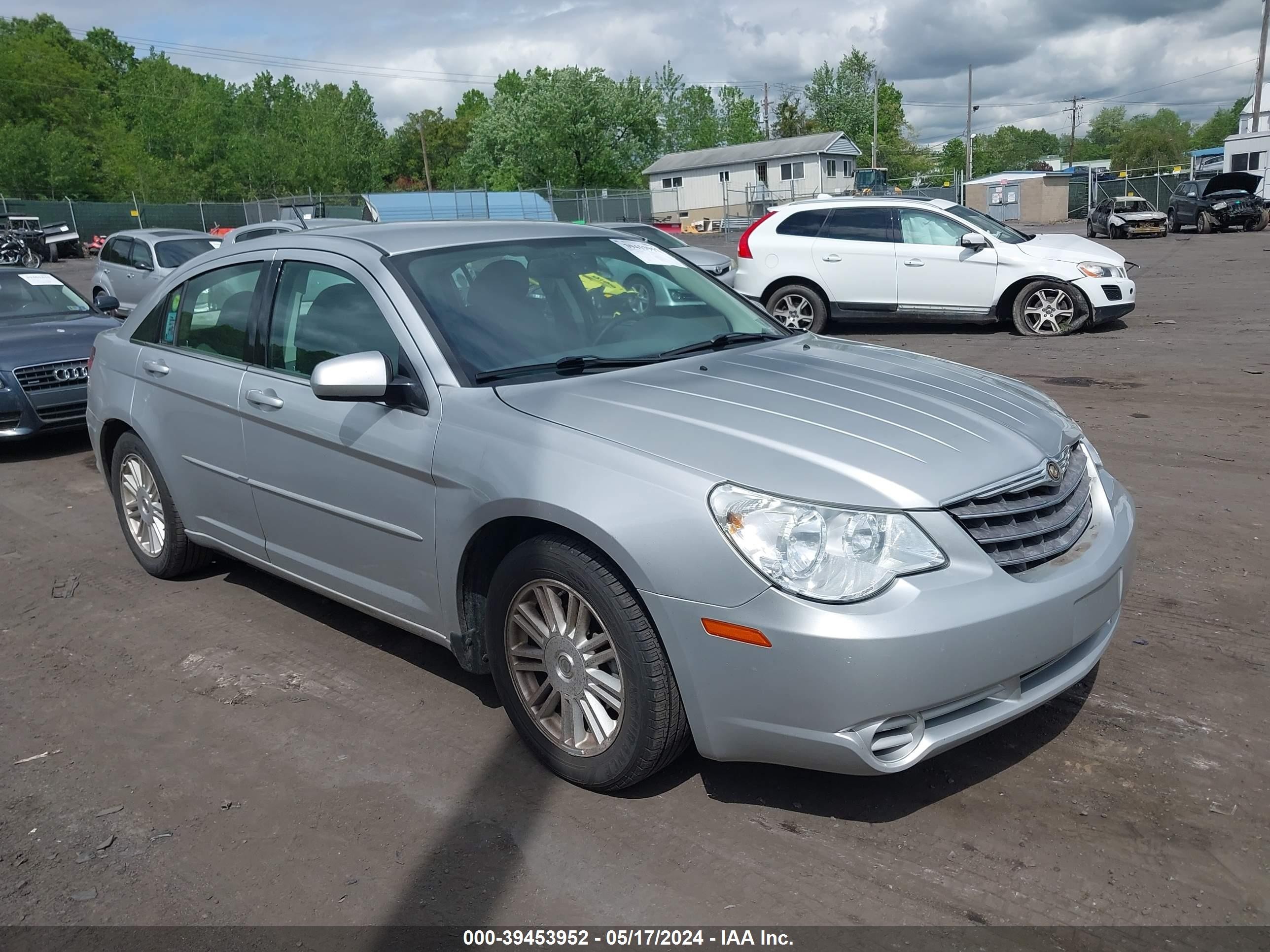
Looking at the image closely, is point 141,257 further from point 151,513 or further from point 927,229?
point 151,513

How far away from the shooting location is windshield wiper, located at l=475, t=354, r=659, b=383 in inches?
140

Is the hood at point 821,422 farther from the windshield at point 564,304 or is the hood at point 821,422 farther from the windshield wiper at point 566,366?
the windshield at point 564,304

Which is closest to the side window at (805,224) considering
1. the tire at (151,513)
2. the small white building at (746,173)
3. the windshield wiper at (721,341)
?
the windshield wiper at (721,341)

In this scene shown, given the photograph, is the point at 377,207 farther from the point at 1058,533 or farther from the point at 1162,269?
the point at 1058,533

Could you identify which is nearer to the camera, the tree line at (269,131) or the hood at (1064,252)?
the hood at (1064,252)

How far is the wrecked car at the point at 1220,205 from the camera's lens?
32.4 m

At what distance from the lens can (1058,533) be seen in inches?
122

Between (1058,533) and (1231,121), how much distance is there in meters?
165

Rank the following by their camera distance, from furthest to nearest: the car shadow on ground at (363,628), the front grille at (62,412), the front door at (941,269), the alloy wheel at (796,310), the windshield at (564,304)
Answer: the alloy wheel at (796,310) < the front door at (941,269) < the front grille at (62,412) < the car shadow on ground at (363,628) < the windshield at (564,304)

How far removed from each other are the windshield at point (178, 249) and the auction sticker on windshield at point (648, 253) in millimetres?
13381

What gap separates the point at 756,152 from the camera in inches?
2948

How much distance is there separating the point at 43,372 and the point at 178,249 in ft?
29.6

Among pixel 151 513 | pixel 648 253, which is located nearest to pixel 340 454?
pixel 648 253

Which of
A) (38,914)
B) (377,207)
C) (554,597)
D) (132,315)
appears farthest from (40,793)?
(377,207)
